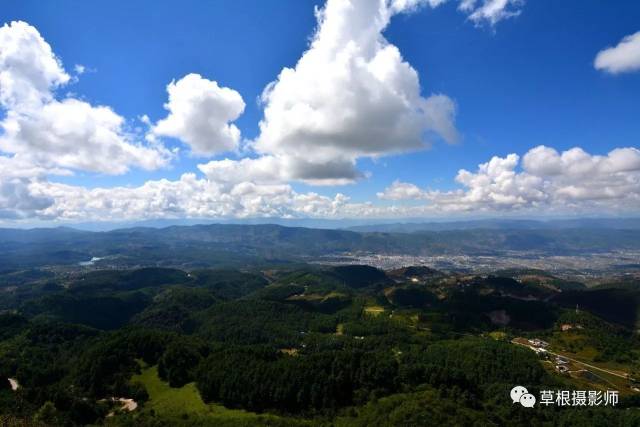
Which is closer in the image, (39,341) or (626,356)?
(626,356)

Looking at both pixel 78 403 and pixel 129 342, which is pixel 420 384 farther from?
pixel 129 342

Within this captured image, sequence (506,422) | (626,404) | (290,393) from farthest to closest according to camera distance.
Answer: (626,404), (290,393), (506,422)

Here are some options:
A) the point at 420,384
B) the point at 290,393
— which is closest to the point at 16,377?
the point at 290,393

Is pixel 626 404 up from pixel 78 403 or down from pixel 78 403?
down

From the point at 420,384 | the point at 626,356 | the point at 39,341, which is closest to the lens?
the point at 420,384

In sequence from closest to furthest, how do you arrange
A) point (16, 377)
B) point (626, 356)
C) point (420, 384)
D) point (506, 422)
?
point (506, 422) < point (420, 384) < point (16, 377) < point (626, 356)

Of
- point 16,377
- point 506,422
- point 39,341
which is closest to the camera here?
point 506,422

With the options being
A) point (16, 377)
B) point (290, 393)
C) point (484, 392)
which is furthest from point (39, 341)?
point (484, 392)

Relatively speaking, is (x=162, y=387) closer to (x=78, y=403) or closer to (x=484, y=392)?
(x=78, y=403)

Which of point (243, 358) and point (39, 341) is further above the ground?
point (243, 358)
